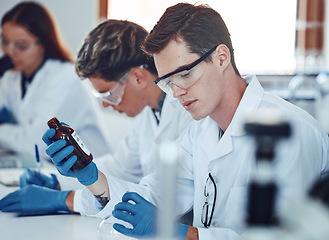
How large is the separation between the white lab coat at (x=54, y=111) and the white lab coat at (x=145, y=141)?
0.53 metres

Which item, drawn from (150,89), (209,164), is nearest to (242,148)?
(209,164)

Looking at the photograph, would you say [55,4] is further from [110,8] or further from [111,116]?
[111,116]

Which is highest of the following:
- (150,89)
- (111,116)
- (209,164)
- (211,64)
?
(211,64)

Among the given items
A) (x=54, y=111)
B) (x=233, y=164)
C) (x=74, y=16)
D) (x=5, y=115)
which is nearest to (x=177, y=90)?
(x=233, y=164)

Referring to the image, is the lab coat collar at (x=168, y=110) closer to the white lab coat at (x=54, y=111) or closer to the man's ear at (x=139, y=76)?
the man's ear at (x=139, y=76)

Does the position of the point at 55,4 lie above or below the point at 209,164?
above

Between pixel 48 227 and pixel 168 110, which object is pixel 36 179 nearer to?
pixel 48 227

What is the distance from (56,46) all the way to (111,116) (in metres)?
0.69

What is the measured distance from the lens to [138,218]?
137 cm

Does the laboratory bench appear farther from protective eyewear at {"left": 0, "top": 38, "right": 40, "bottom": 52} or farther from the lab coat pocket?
protective eyewear at {"left": 0, "top": 38, "right": 40, "bottom": 52}

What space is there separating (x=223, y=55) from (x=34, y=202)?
91cm

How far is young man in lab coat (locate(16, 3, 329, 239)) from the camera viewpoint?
138cm

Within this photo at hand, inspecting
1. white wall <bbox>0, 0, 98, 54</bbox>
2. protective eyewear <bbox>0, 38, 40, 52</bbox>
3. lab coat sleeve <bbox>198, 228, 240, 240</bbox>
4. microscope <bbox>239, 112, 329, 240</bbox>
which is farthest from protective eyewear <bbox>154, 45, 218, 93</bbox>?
white wall <bbox>0, 0, 98, 54</bbox>

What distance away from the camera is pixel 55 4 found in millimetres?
5504
